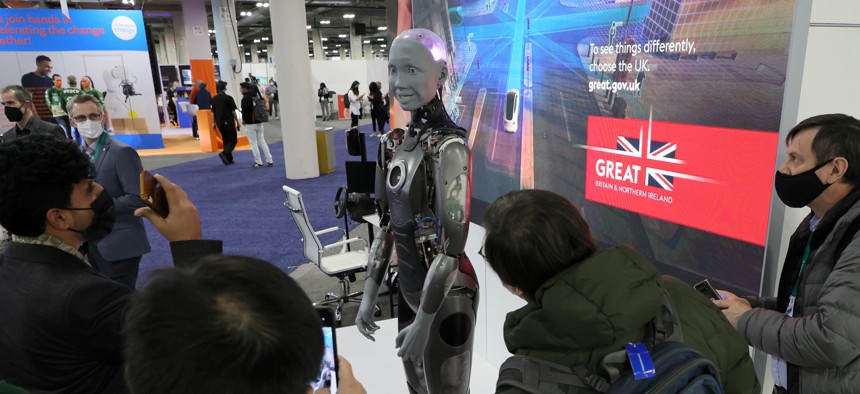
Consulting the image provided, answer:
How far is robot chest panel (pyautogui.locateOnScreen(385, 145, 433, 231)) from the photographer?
2193 mm

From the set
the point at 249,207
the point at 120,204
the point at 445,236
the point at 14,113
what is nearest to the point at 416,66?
the point at 445,236

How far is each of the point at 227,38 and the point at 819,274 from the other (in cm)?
1663

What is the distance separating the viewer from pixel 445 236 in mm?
2129

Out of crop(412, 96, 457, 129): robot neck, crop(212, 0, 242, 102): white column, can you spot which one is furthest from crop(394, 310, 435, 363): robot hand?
crop(212, 0, 242, 102): white column

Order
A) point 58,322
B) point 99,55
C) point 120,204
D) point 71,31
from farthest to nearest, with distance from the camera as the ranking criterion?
point 99,55 < point 71,31 < point 120,204 < point 58,322

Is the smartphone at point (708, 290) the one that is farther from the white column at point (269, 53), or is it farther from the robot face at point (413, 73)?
the white column at point (269, 53)

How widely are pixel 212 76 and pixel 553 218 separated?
737 inches

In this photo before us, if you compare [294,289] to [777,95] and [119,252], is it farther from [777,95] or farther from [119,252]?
[119,252]

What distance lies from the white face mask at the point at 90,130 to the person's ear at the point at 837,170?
11.9 feet

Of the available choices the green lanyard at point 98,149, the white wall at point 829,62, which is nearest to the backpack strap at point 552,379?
→ the white wall at point 829,62

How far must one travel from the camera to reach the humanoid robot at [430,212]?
212 cm

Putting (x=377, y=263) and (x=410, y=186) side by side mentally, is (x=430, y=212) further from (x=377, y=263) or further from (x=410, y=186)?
(x=377, y=263)

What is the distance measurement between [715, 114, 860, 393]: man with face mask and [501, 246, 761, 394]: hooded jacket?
590mm

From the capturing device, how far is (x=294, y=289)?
0.67m
